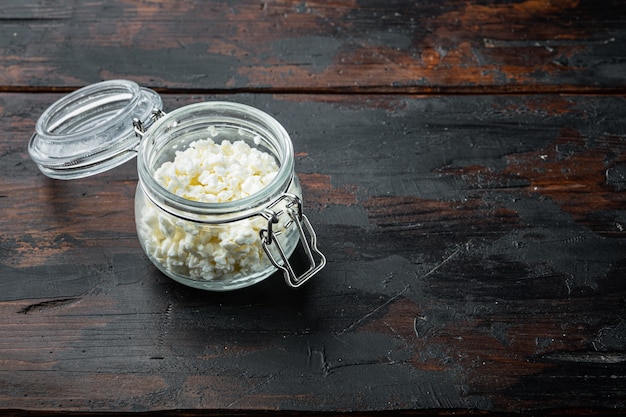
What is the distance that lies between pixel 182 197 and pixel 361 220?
234mm

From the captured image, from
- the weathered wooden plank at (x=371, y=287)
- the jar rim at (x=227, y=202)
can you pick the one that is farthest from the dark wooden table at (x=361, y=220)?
the jar rim at (x=227, y=202)

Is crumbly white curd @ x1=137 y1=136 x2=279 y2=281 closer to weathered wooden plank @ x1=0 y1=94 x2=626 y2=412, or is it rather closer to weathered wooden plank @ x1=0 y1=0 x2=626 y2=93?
weathered wooden plank @ x1=0 y1=94 x2=626 y2=412

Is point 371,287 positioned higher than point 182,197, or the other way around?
point 182,197

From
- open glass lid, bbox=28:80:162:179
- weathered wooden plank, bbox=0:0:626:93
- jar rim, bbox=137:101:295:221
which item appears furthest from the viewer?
weathered wooden plank, bbox=0:0:626:93

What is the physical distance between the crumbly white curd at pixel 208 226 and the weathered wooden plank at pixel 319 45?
28cm

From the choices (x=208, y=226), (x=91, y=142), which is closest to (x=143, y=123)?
(x=91, y=142)

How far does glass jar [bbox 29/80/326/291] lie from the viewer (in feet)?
2.42

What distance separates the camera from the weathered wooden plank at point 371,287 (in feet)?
2.45

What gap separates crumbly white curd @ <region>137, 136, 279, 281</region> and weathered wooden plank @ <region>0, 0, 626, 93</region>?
0.28 m

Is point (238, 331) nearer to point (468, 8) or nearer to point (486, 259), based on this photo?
point (486, 259)

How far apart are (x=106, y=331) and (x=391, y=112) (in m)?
0.46

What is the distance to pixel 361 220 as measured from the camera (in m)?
0.89

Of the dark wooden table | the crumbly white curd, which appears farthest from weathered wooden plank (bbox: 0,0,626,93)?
the crumbly white curd

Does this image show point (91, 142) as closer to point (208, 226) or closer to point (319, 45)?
point (208, 226)
